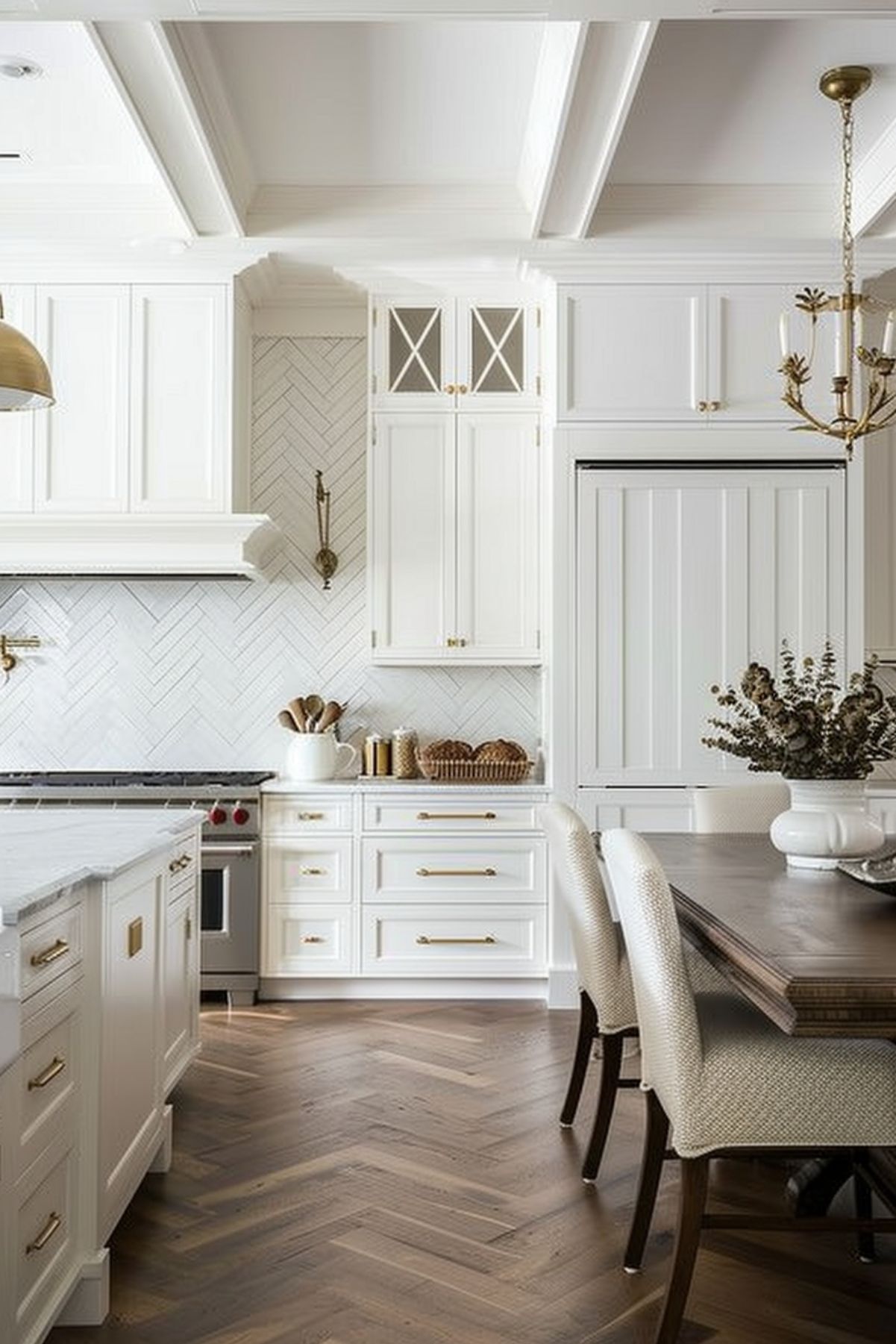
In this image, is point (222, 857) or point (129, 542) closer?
point (222, 857)

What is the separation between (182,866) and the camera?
10.8 feet

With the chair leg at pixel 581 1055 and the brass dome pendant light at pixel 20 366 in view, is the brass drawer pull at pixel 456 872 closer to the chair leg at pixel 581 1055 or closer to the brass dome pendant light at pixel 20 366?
the chair leg at pixel 581 1055

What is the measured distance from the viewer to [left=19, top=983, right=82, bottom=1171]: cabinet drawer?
199 cm

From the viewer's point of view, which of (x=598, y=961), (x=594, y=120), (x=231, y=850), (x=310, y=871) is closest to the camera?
(x=598, y=961)

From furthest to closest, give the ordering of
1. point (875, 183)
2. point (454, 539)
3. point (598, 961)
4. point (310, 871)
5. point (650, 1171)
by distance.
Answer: point (454, 539)
point (310, 871)
point (875, 183)
point (598, 961)
point (650, 1171)

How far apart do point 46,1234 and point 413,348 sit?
3718mm

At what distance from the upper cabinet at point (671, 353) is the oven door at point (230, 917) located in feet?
6.78

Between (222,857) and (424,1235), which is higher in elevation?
(222,857)

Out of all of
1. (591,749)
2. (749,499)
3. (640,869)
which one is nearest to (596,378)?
(749,499)

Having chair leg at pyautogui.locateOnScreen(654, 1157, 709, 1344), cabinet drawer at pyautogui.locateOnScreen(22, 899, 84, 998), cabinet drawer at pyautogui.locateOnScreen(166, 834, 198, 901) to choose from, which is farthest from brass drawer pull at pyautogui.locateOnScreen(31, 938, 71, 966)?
chair leg at pyautogui.locateOnScreen(654, 1157, 709, 1344)

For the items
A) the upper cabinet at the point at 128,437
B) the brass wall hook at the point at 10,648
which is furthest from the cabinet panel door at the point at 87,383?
the brass wall hook at the point at 10,648

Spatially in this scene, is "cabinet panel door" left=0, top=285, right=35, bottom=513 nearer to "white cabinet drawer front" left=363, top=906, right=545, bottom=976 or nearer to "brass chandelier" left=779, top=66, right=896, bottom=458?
"white cabinet drawer front" left=363, top=906, right=545, bottom=976

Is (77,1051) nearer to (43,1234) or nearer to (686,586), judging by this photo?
(43,1234)

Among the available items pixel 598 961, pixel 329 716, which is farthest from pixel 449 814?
pixel 598 961
